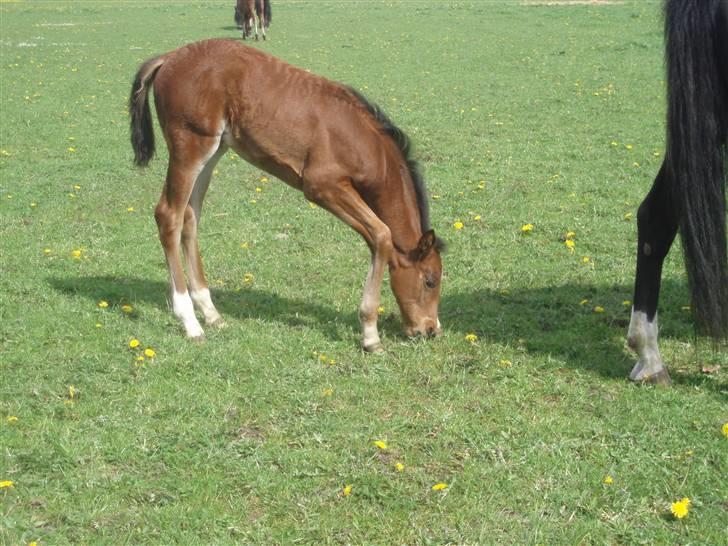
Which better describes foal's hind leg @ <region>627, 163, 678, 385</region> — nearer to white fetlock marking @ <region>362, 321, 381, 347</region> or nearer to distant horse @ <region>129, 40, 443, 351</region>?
distant horse @ <region>129, 40, 443, 351</region>

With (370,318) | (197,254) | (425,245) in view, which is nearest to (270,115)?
(197,254)

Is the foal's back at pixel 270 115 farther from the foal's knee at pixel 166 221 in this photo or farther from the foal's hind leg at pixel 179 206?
the foal's knee at pixel 166 221

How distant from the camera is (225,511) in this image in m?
3.53

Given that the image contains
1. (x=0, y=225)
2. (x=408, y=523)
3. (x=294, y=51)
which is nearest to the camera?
(x=408, y=523)

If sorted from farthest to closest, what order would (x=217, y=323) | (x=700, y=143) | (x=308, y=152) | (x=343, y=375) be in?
(x=217, y=323) < (x=308, y=152) < (x=343, y=375) < (x=700, y=143)

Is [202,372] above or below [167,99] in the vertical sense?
below

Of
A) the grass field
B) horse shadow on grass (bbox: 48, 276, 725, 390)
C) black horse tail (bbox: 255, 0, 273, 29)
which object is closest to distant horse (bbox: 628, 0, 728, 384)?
the grass field

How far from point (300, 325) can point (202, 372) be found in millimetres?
932

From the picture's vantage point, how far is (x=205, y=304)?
5.70 m

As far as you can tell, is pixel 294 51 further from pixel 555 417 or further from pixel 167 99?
pixel 555 417

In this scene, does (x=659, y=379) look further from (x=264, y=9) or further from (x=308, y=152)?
(x=264, y=9)

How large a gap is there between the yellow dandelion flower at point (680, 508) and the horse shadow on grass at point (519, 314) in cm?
131

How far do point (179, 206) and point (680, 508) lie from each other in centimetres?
352

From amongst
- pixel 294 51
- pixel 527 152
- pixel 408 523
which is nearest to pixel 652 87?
pixel 527 152
